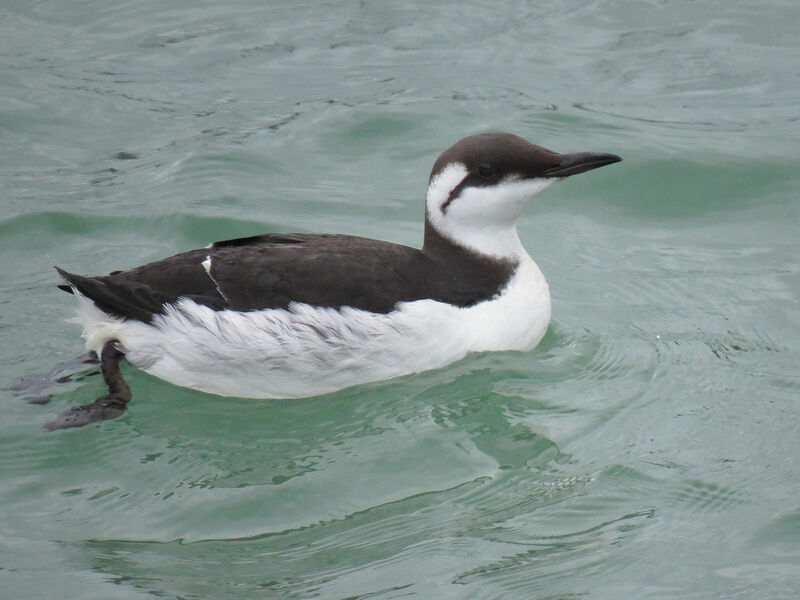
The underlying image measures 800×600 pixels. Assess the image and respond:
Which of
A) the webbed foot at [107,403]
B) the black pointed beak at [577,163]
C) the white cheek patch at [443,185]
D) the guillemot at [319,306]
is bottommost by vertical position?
the webbed foot at [107,403]

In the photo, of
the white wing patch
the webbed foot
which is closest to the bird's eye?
the white wing patch

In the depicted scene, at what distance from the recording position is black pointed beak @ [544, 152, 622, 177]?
6578 millimetres

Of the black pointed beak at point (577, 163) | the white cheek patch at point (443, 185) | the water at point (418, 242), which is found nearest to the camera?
the water at point (418, 242)

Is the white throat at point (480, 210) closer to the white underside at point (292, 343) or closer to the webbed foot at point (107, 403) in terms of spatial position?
the white underside at point (292, 343)

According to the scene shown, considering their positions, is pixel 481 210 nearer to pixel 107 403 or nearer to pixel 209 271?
pixel 209 271

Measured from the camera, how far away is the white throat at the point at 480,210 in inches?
265

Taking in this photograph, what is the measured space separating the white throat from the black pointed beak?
7 cm

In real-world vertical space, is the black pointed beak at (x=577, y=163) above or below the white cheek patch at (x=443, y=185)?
above

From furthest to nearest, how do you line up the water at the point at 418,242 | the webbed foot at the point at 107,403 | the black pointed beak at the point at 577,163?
the black pointed beak at the point at 577,163, the webbed foot at the point at 107,403, the water at the point at 418,242

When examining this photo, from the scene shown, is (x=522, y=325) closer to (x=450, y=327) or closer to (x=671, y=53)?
(x=450, y=327)

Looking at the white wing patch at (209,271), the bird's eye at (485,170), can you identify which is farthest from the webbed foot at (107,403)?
the bird's eye at (485,170)

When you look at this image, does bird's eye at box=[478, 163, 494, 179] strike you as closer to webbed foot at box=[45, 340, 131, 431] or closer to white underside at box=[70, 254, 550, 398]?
white underside at box=[70, 254, 550, 398]

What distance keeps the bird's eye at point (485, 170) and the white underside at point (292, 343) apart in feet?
2.38

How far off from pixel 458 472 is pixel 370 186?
12.1 ft
